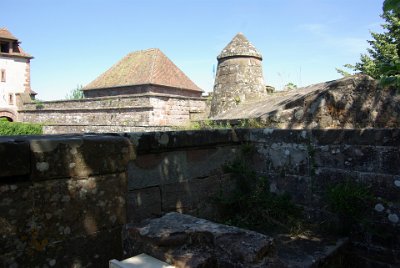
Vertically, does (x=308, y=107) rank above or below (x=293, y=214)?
above

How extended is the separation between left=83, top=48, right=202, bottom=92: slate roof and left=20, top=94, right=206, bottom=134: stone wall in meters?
7.57

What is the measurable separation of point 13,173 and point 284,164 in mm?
2889

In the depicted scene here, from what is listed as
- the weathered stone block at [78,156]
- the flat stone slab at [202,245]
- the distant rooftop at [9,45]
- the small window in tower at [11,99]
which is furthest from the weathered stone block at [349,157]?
the distant rooftop at [9,45]

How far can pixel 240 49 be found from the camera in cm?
1173

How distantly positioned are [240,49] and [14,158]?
34.0 feet

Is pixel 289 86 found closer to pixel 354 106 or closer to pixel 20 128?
pixel 354 106

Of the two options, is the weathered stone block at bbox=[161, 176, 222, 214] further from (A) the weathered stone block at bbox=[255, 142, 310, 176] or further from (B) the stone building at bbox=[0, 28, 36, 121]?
(B) the stone building at bbox=[0, 28, 36, 121]

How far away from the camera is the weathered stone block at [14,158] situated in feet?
6.72

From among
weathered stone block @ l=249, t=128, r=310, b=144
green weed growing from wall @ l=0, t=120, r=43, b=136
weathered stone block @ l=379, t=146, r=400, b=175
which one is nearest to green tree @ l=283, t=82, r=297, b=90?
weathered stone block @ l=249, t=128, r=310, b=144

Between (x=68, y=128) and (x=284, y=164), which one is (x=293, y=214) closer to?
(x=284, y=164)

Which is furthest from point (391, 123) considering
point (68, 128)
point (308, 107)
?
point (68, 128)

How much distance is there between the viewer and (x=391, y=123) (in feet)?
16.7

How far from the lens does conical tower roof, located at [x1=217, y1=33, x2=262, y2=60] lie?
38.4 feet

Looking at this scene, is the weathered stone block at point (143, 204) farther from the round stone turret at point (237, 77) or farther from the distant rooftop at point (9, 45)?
the distant rooftop at point (9, 45)
